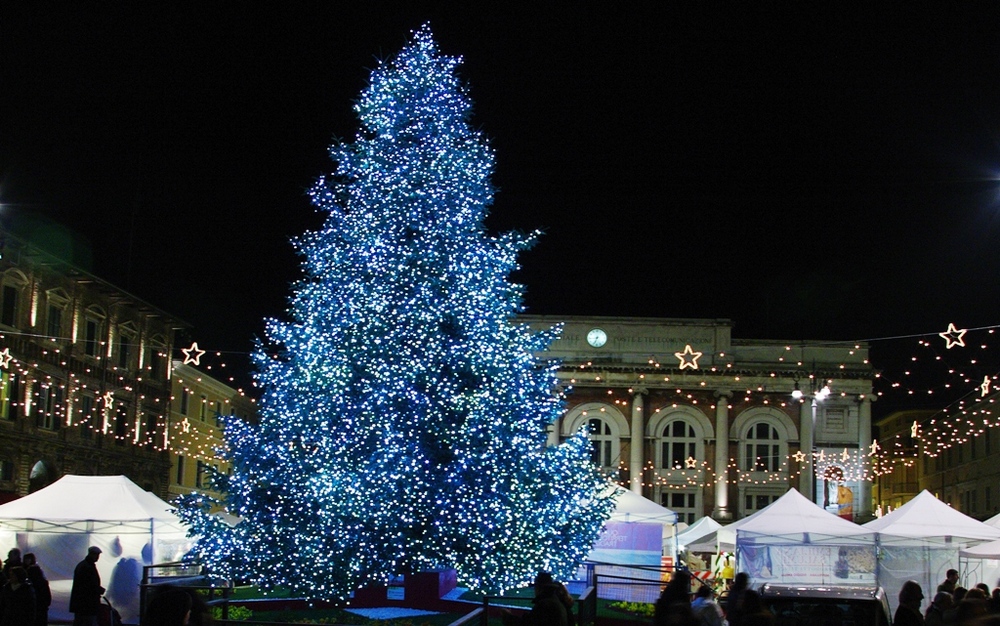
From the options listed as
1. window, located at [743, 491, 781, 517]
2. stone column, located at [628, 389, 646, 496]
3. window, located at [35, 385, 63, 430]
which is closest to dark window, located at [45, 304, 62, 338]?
window, located at [35, 385, 63, 430]

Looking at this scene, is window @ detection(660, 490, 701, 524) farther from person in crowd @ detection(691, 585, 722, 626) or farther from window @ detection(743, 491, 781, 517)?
person in crowd @ detection(691, 585, 722, 626)

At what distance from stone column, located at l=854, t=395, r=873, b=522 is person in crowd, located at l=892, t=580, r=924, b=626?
56.9 metres

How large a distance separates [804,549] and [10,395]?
90.3 ft

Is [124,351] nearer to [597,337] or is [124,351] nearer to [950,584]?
[597,337]

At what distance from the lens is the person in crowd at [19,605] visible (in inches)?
452

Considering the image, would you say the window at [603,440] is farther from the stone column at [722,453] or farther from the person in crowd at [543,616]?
the person in crowd at [543,616]

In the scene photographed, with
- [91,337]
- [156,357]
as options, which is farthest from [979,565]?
[156,357]

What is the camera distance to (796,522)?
2455cm

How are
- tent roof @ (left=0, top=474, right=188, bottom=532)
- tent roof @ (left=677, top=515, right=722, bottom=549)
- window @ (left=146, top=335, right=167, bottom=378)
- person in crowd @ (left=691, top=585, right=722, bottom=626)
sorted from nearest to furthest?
person in crowd @ (left=691, top=585, right=722, bottom=626) < tent roof @ (left=0, top=474, right=188, bottom=532) < tent roof @ (left=677, top=515, right=722, bottom=549) < window @ (left=146, top=335, right=167, bottom=378)

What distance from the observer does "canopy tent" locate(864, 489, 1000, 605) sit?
23.9 metres

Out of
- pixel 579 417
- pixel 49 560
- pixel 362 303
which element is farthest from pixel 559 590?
pixel 579 417

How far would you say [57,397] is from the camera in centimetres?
4353

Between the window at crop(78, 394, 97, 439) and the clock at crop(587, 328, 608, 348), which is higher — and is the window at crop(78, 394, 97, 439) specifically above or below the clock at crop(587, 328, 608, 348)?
below

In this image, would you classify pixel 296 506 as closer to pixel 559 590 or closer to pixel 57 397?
pixel 559 590
